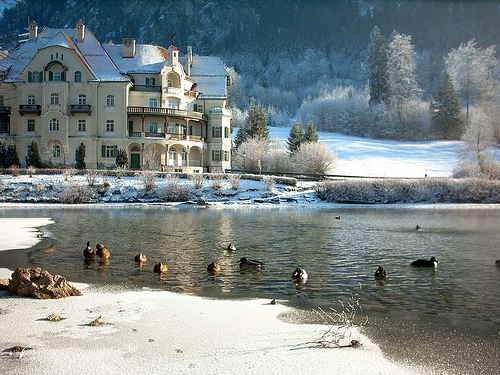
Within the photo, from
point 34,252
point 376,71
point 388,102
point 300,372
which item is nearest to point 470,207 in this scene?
point 34,252

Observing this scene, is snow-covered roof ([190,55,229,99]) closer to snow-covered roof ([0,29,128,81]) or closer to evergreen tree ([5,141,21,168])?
snow-covered roof ([0,29,128,81])

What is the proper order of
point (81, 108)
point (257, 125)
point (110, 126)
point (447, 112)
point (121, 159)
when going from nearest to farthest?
point (121, 159) < point (81, 108) < point (110, 126) < point (257, 125) < point (447, 112)

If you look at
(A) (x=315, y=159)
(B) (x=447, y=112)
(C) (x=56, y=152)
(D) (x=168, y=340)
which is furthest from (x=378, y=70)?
(D) (x=168, y=340)

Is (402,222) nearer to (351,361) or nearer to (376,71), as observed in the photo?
(351,361)

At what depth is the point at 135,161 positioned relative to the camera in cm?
6456

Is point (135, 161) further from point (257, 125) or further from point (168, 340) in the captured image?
point (168, 340)

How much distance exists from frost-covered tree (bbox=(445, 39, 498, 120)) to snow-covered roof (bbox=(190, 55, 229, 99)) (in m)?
55.0

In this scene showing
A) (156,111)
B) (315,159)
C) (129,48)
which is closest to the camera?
(156,111)

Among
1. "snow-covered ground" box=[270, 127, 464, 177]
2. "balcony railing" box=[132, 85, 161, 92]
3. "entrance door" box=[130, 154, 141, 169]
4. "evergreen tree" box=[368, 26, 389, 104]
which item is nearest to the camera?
"entrance door" box=[130, 154, 141, 169]

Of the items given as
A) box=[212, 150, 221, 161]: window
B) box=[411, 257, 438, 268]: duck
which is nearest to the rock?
box=[411, 257, 438, 268]: duck

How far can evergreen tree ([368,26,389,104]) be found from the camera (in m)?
112

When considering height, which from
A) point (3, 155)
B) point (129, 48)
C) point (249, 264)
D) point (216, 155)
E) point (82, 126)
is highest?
point (129, 48)

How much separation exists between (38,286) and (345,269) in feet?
32.5

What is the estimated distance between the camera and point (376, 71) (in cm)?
11362
